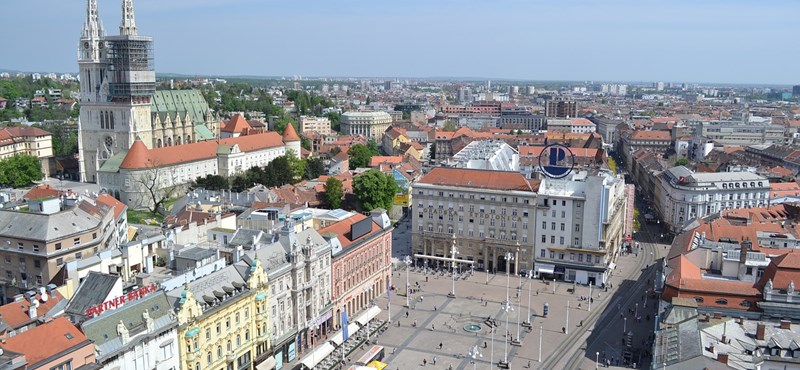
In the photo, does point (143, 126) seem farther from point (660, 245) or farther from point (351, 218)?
point (660, 245)

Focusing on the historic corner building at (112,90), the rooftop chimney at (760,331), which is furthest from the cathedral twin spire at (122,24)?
the rooftop chimney at (760,331)

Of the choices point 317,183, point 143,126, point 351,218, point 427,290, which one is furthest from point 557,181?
point 143,126

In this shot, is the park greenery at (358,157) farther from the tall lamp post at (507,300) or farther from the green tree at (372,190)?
the tall lamp post at (507,300)

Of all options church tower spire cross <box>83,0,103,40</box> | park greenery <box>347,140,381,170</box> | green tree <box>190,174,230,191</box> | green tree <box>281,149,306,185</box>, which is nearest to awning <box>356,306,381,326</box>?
green tree <box>190,174,230,191</box>

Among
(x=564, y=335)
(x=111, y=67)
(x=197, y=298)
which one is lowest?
(x=564, y=335)

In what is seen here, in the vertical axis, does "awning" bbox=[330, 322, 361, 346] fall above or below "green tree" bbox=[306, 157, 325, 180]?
below

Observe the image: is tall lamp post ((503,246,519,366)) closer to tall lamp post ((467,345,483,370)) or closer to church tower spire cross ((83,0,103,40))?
tall lamp post ((467,345,483,370))
